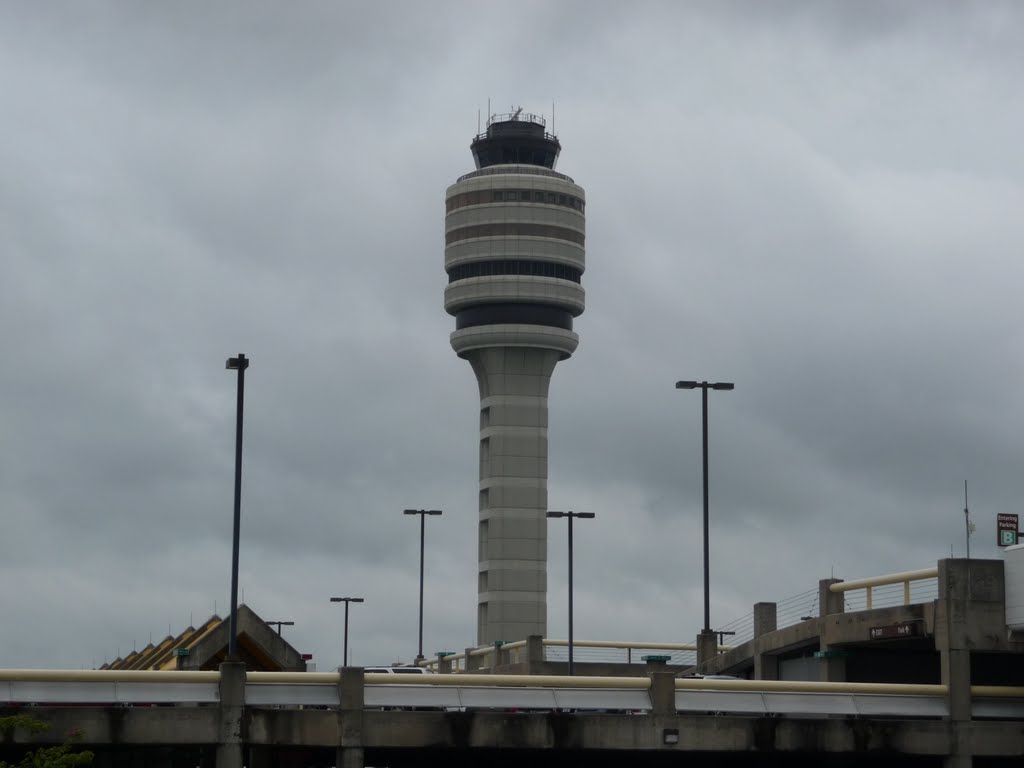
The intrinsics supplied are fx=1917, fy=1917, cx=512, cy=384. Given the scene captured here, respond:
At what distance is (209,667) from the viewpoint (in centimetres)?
4841

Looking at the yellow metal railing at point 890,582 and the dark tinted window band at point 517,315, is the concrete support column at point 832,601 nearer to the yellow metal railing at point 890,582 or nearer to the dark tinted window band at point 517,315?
the yellow metal railing at point 890,582

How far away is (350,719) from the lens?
4325cm

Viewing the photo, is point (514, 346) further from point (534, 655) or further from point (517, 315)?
point (534, 655)

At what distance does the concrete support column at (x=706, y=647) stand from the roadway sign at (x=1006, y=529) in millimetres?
14530

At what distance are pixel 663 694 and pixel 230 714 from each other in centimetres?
1009

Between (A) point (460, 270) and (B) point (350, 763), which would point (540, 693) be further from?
(A) point (460, 270)

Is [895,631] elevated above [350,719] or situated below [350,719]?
above

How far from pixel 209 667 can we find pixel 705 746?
41.6 feet

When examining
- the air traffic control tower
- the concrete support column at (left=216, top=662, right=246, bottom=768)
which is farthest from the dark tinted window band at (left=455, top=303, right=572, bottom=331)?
the concrete support column at (left=216, top=662, right=246, bottom=768)

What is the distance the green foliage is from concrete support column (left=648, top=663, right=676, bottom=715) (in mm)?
12983

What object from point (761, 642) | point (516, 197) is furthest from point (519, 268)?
point (761, 642)

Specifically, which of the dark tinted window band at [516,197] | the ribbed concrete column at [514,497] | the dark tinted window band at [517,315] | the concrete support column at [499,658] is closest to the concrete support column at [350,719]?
the concrete support column at [499,658]

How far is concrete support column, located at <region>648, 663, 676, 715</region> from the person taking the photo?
4488 cm

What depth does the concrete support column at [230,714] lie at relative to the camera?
42.5m
